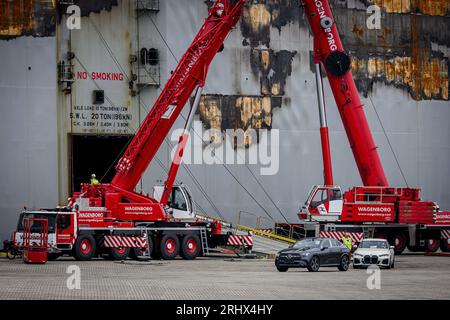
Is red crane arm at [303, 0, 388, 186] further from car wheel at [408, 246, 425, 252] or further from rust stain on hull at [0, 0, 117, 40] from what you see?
rust stain on hull at [0, 0, 117, 40]

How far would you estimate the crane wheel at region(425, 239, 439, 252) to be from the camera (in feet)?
175

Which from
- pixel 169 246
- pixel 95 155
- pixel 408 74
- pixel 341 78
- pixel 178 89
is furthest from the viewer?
pixel 408 74

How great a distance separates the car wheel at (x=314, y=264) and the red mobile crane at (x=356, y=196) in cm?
1160

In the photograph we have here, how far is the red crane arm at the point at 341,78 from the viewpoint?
1897 inches

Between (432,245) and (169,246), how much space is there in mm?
14648

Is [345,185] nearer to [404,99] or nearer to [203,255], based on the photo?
[404,99]

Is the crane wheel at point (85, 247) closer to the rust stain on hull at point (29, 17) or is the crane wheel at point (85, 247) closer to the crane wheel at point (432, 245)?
the rust stain on hull at point (29, 17)

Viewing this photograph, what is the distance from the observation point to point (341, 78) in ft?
160

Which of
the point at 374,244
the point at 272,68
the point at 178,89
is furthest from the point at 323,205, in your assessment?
the point at 272,68

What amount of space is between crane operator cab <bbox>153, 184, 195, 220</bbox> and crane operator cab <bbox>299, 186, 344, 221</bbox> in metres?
6.21

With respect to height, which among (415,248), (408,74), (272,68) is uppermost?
(272,68)

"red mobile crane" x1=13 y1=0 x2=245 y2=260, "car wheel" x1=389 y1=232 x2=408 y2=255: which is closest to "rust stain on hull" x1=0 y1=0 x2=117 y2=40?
"red mobile crane" x1=13 y1=0 x2=245 y2=260

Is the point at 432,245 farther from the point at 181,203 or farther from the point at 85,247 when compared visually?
the point at 85,247

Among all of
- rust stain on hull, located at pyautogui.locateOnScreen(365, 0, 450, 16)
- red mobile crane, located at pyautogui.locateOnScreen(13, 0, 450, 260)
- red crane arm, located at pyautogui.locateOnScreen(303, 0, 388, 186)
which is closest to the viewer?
red mobile crane, located at pyautogui.locateOnScreen(13, 0, 450, 260)
